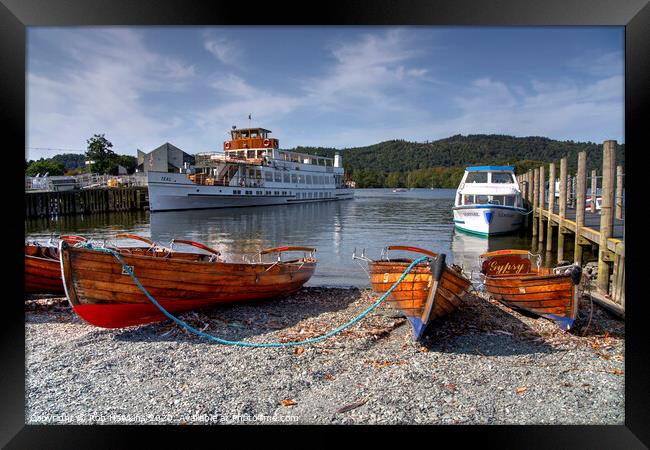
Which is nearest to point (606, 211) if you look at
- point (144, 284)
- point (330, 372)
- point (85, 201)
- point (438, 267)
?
point (438, 267)

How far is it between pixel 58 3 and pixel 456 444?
121 inches

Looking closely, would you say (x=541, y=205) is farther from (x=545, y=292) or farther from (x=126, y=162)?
(x=126, y=162)

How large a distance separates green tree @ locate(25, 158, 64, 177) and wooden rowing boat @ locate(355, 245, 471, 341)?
94.3 ft

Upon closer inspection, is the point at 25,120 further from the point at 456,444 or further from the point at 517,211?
the point at 517,211

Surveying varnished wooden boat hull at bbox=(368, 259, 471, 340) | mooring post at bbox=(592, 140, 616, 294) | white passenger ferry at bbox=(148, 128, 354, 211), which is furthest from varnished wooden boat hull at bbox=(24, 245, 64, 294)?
→ white passenger ferry at bbox=(148, 128, 354, 211)

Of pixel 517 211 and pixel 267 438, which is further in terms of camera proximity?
pixel 517 211

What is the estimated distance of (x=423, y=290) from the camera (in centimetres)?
426

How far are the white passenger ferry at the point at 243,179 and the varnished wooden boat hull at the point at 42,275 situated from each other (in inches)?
831

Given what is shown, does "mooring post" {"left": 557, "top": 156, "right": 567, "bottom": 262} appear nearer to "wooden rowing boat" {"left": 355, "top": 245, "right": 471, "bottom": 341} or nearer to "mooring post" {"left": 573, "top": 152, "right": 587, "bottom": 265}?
"mooring post" {"left": 573, "top": 152, "right": 587, "bottom": 265}

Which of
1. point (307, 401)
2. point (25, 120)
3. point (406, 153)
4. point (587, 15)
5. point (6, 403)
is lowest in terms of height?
point (307, 401)

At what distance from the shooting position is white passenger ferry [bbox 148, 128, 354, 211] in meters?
27.0

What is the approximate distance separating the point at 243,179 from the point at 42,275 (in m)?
26.0

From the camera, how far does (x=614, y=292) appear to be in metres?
5.60

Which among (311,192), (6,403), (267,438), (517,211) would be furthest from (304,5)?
(311,192)
